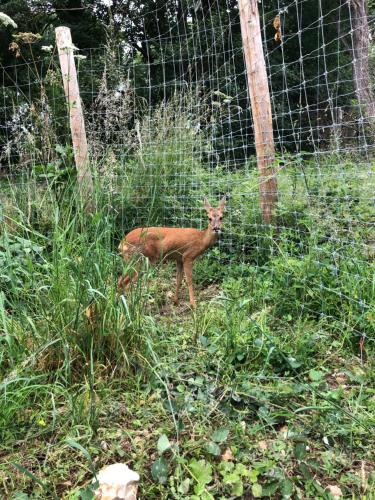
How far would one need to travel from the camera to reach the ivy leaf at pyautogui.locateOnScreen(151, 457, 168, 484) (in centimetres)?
187

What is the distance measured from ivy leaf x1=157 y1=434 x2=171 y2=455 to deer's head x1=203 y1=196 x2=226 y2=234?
2.70 metres

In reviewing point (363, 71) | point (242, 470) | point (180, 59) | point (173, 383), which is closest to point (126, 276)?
point (173, 383)

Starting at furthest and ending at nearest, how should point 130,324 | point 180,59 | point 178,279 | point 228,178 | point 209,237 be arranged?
point 180,59, point 228,178, point 209,237, point 178,279, point 130,324

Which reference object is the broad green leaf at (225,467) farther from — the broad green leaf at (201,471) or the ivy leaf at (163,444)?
the ivy leaf at (163,444)

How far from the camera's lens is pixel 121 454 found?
6.49 ft

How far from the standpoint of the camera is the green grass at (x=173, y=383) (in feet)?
6.30

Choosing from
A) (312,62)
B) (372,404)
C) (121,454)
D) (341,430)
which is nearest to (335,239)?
(372,404)

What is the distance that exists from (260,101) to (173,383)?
2952 mm

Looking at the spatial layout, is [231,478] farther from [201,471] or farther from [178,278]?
[178,278]

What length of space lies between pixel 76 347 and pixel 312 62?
17110 mm

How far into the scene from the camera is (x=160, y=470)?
189 centimetres

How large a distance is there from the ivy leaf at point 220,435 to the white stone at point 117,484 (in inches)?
15.8

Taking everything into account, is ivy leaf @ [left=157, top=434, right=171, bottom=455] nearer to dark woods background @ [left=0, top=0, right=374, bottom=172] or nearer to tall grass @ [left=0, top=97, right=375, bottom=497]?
tall grass @ [left=0, top=97, right=375, bottom=497]

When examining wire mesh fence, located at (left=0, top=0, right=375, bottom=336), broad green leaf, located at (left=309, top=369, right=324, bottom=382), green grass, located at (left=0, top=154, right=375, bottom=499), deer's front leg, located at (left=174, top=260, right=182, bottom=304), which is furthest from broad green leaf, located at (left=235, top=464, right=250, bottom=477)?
deer's front leg, located at (left=174, top=260, right=182, bottom=304)
